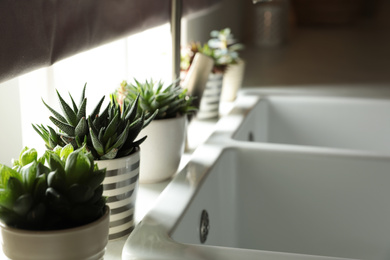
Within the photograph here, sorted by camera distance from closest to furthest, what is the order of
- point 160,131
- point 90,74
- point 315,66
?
1. point 160,131
2. point 90,74
3. point 315,66

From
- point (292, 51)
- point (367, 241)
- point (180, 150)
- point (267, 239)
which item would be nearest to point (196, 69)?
point (180, 150)

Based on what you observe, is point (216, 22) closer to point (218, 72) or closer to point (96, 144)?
point (218, 72)

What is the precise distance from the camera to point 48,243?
2.09 ft

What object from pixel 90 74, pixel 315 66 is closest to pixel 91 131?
pixel 90 74

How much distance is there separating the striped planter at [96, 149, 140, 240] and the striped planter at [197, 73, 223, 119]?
0.72 meters

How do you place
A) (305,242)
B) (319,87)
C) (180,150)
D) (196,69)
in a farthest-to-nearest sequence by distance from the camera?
(319,87)
(196,69)
(305,242)
(180,150)

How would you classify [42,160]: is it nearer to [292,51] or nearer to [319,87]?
[319,87]

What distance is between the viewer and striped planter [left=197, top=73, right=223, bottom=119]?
1.62m

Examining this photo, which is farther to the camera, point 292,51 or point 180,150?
point 292,51

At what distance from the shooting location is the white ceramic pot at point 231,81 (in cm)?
178

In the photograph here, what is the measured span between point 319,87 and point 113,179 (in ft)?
4.23

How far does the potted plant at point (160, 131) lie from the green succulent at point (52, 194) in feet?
1.43

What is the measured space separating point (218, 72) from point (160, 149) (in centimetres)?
56

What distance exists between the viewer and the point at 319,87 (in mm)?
2045
